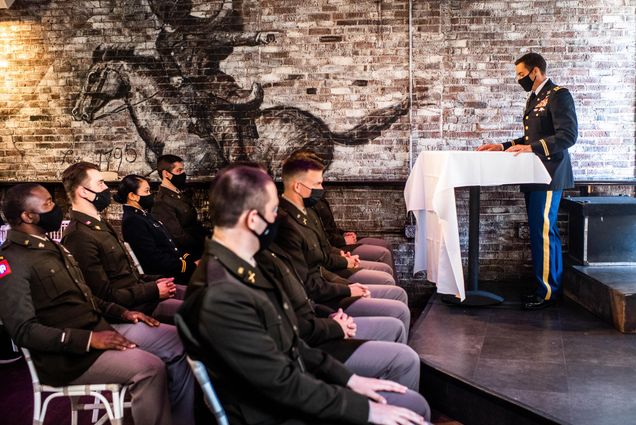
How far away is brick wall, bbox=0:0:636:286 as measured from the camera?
214 inches

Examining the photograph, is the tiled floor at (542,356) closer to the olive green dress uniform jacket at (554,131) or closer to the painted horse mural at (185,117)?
the olive green dress uniform jacket at (554,131)

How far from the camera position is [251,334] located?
1.87 metres

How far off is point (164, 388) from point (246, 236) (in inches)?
43.5

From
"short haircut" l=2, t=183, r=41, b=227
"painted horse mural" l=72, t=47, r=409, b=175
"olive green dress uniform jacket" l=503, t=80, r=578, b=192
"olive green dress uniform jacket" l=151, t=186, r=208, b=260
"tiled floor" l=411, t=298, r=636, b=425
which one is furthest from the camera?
"painted horse mural" l=72, t=47, r=409, b=175

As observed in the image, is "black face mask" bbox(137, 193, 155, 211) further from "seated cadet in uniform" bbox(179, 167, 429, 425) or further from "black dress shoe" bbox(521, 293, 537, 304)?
"black dress shoe" bbox(521, 293, 537, 304)

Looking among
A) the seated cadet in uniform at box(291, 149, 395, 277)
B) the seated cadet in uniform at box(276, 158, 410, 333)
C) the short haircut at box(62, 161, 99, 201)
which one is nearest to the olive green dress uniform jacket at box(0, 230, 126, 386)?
the short haircut at box(62, 161, 99, 201)

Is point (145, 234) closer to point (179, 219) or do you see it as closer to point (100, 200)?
point (100, 200)

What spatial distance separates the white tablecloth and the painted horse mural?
A: 4.69 ft

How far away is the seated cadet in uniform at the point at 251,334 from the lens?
187cm

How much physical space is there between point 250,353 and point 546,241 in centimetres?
331

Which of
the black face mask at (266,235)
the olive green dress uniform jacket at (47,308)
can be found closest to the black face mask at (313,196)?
the olive green dress uniform jacket at (47,308)

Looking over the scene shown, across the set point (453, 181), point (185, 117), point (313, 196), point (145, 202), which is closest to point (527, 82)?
point (453, 181)

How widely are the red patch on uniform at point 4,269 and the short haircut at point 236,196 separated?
1.12m

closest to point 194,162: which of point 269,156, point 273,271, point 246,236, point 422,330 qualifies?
point 269,156
